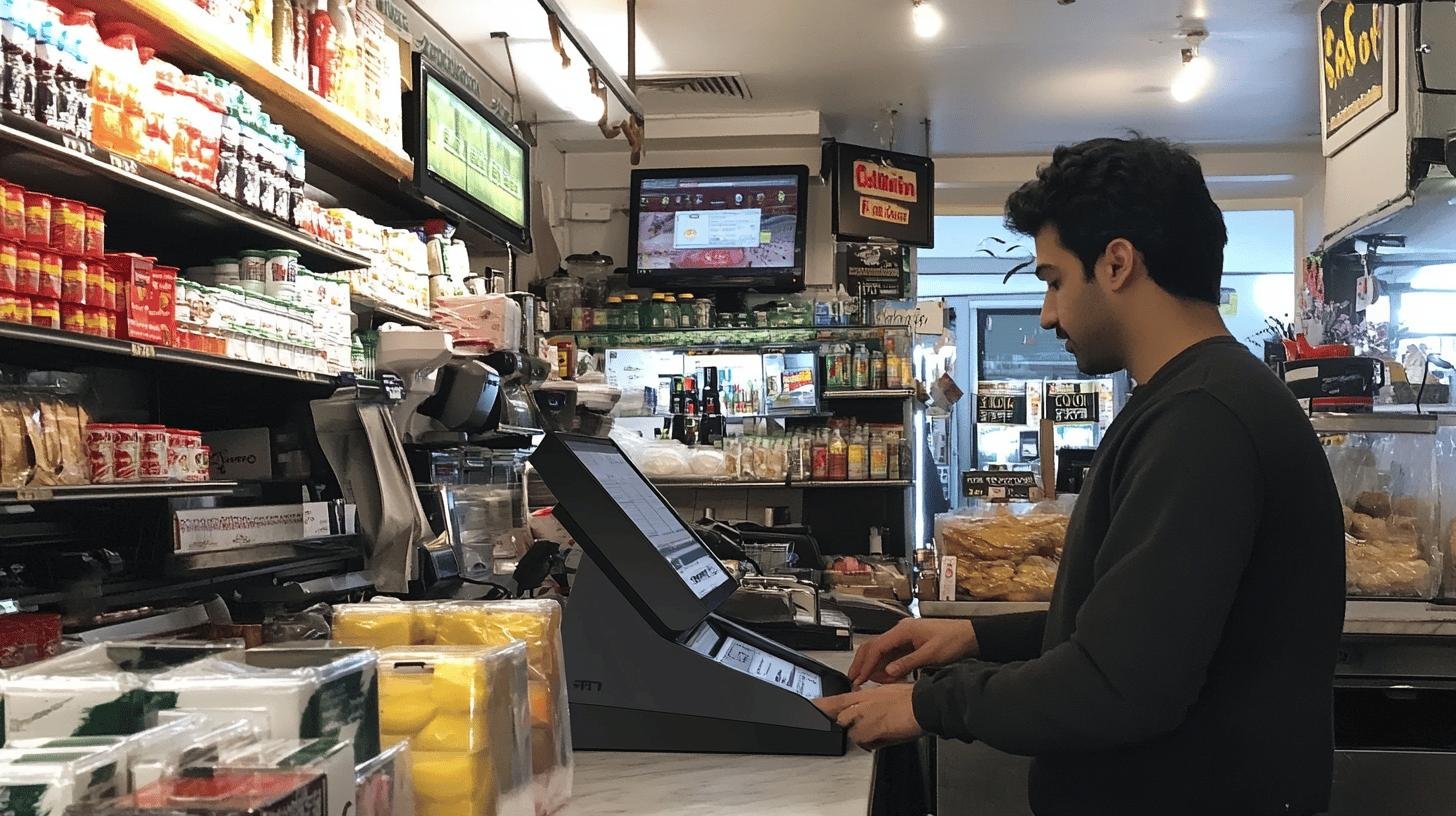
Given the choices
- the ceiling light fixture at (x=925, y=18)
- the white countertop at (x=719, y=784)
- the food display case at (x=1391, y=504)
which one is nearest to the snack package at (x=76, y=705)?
the white countertop at (x=719, y=784)

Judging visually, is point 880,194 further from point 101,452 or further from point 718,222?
point 101,452

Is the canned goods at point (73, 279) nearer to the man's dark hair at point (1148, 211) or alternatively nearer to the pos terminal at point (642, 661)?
the pos terminal at point (642, 661)

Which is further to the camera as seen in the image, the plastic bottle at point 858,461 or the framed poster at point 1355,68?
the plastic bottle at point 858,461

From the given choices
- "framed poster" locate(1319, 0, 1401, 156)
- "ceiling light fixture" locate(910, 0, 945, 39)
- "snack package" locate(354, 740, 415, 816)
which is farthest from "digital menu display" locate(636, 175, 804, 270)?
"snack package" locate(354, 740, 415, 816)

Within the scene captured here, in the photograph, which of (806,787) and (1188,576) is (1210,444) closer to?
(1188,576)

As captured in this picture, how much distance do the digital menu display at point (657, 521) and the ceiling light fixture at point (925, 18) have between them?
3.71m

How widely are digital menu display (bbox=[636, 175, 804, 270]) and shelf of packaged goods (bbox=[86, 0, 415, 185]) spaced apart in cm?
287

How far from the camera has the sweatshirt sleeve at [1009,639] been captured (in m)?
1.79

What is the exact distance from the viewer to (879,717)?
1494mm

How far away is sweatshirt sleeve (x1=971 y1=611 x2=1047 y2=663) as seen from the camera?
5.88 feet

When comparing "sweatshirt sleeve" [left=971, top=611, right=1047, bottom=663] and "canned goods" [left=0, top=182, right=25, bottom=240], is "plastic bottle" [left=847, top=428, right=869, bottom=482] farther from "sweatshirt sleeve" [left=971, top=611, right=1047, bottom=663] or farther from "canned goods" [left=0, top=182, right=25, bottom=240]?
"canned goods" [left=0, top=182, right=25, bottom=240]

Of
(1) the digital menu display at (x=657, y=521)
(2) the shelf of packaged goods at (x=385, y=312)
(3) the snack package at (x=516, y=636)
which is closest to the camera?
(3) the snack package at (x=516, y=636)

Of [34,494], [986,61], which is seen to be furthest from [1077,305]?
[986,61]

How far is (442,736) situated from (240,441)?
205 cm
